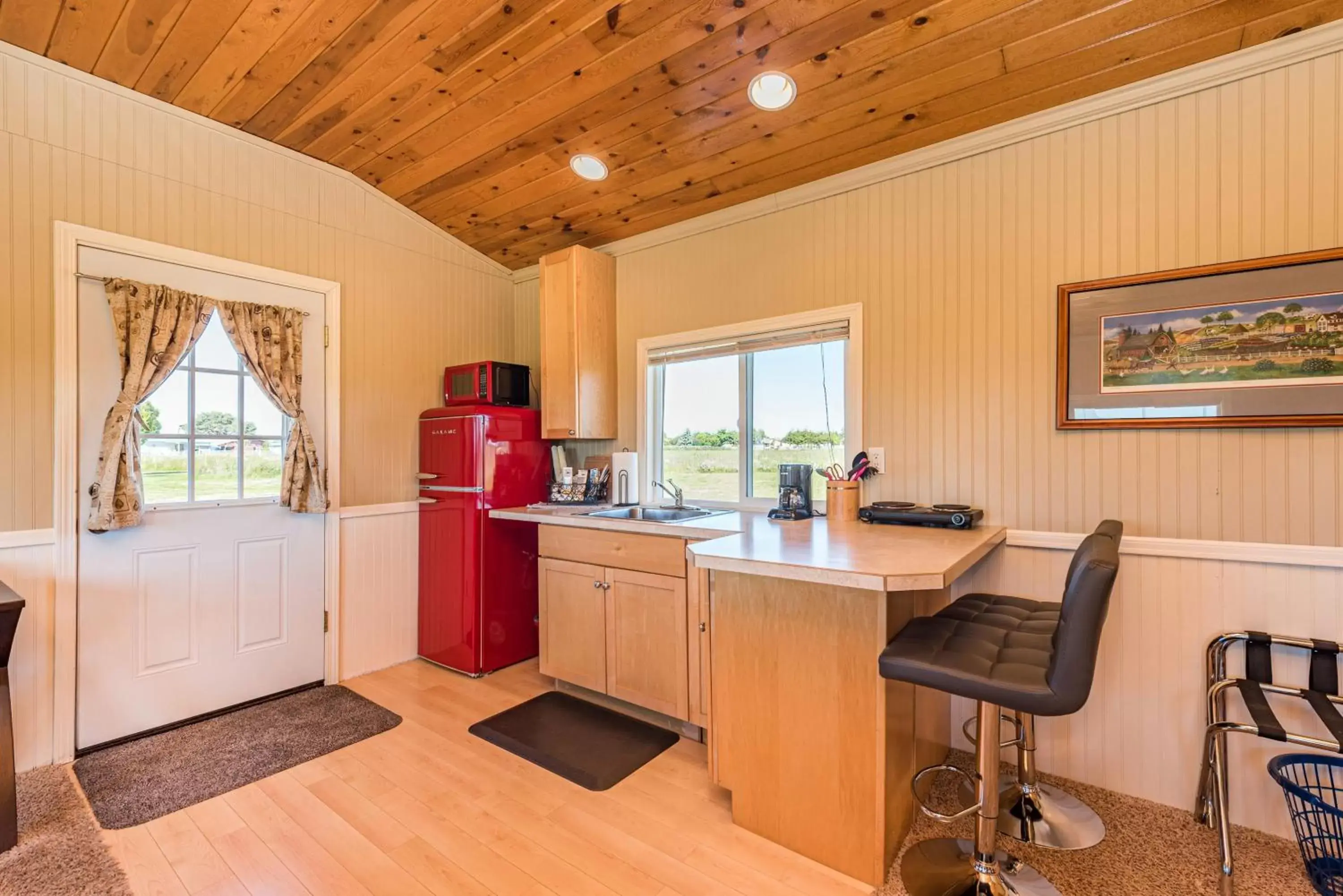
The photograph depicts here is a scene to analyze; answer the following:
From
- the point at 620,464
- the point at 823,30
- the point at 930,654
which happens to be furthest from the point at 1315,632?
the point at 620,464

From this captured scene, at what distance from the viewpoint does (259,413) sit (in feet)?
9.35

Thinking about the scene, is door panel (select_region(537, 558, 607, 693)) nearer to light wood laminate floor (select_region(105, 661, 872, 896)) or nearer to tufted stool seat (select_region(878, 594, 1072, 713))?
light wood laminate floor (select_region(105, 661, 872, 896))

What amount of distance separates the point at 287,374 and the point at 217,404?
315 millimetres

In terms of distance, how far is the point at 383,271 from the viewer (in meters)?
3.32

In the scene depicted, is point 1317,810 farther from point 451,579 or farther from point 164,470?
point 164,470

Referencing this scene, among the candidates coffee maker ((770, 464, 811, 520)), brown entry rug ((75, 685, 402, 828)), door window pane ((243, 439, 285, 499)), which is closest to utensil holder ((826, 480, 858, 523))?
coffee maker ((770, 464, 811, 520))

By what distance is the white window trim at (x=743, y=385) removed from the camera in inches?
102

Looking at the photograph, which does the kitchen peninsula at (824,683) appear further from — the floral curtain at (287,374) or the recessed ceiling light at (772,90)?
the floral curtain at (287,374)

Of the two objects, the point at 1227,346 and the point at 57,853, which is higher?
the point at 1227,346

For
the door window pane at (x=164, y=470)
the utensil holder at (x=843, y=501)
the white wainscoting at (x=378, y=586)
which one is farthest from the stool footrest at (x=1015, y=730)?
the door window pane at (x=164, y=470)

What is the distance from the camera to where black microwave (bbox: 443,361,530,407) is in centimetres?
328

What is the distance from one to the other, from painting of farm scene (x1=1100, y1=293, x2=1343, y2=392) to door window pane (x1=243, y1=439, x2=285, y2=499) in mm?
3558

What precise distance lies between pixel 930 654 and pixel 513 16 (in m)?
2.36

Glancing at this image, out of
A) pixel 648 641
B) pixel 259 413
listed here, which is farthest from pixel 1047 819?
pixel 259 413
